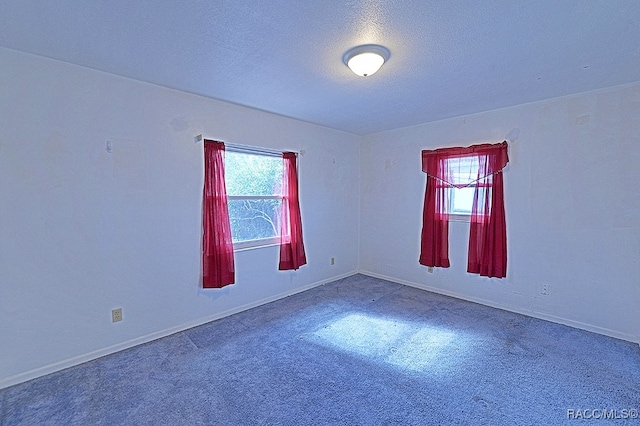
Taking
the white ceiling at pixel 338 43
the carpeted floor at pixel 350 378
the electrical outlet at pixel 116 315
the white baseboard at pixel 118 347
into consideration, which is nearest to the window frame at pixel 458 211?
the white ceiling at pixel 338 43

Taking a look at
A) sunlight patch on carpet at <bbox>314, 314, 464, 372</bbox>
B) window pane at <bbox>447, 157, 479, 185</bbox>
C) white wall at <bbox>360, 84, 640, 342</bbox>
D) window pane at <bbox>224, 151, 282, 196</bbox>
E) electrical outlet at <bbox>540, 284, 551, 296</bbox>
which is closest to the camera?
sunlight patch on carpet at <bbox>314, 314, 464, 372</bbox>

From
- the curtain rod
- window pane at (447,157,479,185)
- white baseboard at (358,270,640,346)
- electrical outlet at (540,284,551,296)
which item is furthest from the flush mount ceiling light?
white baseboard at (358,270,640,346)

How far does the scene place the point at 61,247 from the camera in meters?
2.30

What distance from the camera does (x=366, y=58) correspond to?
6.86ft

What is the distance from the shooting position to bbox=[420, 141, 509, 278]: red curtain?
11.3 feet

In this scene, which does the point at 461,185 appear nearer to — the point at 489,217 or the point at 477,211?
the point at 477,211

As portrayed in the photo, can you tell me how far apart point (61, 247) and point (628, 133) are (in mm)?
5026

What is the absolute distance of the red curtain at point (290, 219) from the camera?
3832 millimetres

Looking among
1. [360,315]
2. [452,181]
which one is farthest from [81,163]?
[452,181]

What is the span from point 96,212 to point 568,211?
4.50 metres

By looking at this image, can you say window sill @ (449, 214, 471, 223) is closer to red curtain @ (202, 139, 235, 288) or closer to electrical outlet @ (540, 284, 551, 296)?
electrical outlet @ (540, 284, 551, 296)

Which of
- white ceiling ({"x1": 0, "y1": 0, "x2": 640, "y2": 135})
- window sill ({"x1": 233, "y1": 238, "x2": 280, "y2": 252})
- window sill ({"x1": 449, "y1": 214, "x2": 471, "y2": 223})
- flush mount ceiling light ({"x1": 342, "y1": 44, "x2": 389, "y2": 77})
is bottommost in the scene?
window sill ({"x1": 233, "y1": 238, "x2": 280, "y2": 252})

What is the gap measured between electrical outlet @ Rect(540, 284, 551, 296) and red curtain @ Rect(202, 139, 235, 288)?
3.47 meters

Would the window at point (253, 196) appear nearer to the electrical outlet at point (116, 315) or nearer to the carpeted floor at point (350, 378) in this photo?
the carpeted floor at point (350, 378)
